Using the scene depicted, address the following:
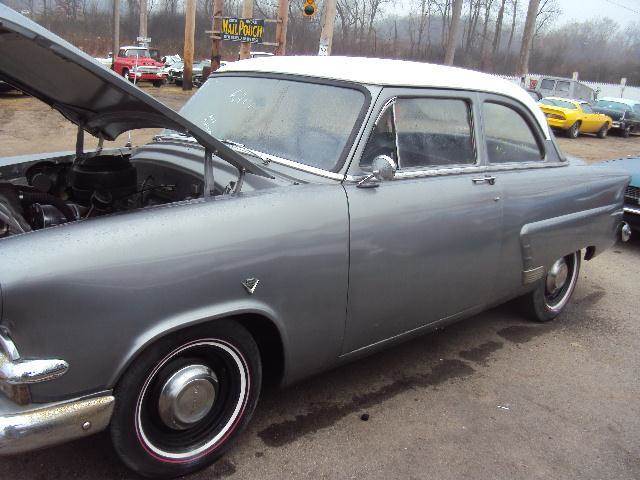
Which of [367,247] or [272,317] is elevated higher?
[367,247]

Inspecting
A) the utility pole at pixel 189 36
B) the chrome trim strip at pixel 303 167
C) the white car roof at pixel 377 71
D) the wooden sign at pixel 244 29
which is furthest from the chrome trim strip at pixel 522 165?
the utility pole at pixel 189 36

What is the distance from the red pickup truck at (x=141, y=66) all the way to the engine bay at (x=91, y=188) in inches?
806

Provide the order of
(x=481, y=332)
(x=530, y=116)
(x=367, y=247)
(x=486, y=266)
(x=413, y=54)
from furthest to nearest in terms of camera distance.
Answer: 1. (x=413, y=54)
2. (x=481, y=332)
3. (x=530, y=116)
4. (x=486, y=266)
5. (x=367, y=247)

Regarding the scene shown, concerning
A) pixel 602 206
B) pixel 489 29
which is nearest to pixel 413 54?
pixel 489 29

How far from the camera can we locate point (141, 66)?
81.1 feet

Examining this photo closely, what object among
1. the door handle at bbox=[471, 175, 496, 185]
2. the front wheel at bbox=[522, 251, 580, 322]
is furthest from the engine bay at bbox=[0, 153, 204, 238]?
the front wheel at bbox=[522, 251, 580, 322]

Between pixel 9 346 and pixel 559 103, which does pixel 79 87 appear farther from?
pixel 559 103

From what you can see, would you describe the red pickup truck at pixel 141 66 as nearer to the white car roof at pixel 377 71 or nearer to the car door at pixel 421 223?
the white car roof at pixel 377 71

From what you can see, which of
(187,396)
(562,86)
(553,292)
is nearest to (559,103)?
(562,86)

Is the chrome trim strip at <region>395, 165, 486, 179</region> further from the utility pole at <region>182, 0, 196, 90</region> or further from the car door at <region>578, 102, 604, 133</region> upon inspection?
the car door at <region>578, 102, 604, 133</region>

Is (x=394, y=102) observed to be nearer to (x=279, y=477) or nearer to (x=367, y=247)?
(x=367, y=247)

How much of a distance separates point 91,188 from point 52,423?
1.49 meters

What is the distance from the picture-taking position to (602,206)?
4.29 metres

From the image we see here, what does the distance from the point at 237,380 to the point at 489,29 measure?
66953 millimetres
